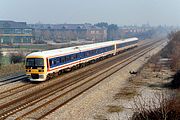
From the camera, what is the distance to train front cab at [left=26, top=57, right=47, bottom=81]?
79.4 ft

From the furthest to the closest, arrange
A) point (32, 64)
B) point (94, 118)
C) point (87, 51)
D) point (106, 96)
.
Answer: point (87, 51) < point (32, 64) < point (106, 96) < point (94, 118)

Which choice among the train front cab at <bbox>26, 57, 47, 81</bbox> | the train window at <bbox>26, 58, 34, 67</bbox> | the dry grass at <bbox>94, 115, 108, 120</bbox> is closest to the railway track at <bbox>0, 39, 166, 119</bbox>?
the train front cab at <bbox>26, 57, 47, 81</bbox>

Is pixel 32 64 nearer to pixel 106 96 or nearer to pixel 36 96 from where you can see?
pixel 36 96

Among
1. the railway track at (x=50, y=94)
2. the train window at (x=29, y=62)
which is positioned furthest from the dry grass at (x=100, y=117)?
the train window at (x=29, y=62)

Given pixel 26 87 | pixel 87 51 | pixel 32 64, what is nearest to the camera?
pixel 26 87

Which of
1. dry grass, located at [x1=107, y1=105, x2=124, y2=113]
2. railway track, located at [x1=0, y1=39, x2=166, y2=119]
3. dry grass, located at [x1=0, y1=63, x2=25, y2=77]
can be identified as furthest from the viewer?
dry grass, located at [x1=0, y1=63, x2=25, y2=77]

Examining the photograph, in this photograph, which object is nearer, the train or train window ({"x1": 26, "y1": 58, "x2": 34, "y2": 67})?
the train

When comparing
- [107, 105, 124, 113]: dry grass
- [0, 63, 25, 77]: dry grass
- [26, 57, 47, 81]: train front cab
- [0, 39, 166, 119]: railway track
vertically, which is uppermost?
[26, 57, 47, 81]: train front cab

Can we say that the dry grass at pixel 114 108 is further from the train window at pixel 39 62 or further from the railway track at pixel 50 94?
the train window at pixel 39 62

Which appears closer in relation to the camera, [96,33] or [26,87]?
[26,87]

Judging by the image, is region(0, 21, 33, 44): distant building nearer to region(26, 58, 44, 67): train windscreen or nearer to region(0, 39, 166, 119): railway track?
region(26, 58, 44, 67): train windscreen

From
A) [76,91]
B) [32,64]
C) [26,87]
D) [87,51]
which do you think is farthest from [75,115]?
[87,51]

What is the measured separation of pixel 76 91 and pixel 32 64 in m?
5.14

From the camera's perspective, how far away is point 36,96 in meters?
19.5
